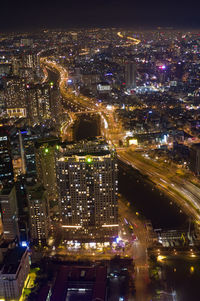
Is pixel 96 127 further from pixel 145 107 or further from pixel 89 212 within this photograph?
pixel 89 212

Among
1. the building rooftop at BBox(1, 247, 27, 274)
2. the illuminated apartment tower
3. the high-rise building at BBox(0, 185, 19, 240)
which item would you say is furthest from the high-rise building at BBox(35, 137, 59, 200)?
the building rooftop at BBox(1, 247, 27, 274)

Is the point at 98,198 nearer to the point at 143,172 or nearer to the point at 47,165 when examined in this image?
the point at 47,165

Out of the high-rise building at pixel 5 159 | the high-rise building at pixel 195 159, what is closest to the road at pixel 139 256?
the high-rise building at pixel 195 159

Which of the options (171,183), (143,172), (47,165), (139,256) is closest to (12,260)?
(139,256)

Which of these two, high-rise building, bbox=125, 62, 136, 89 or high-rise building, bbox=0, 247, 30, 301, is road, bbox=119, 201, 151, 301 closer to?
high-rise building, bbox=0, 247, 30, 301

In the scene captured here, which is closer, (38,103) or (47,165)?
(47,165)

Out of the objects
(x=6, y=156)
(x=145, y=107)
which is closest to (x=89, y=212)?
(x=6, y=156)

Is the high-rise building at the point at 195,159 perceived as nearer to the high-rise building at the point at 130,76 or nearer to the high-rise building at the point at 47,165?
the high-rise building at the point at 47,165
